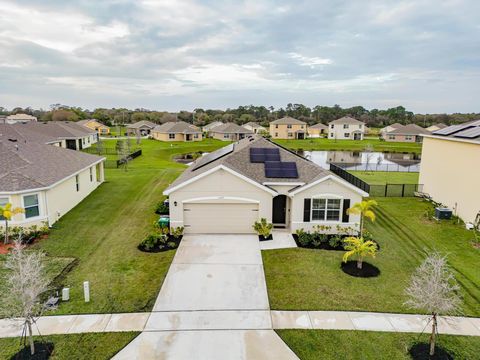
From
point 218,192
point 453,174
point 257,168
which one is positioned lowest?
point 218,192

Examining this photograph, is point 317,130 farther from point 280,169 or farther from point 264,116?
point 280,169

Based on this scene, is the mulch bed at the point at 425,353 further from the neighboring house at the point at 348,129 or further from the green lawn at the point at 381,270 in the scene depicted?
the neighboring house at the point at 348,129

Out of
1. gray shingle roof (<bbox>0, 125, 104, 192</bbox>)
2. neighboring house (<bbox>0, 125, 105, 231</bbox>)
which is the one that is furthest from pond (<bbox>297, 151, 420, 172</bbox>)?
gray shingle roof (<bbox>0, 125, 104, 192</bbox>)

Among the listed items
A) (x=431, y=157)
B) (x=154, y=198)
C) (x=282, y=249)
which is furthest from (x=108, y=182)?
(x=431, y=157)

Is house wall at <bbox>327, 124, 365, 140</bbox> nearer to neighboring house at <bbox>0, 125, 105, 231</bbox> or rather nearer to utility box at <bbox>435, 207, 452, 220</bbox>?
utility box at <bbox>435, 207, 452, 220</bbox>

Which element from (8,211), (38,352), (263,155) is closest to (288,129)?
(263,155)

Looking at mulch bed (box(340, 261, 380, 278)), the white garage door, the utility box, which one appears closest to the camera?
mulch bed (box(340, 261, 380, 278))
